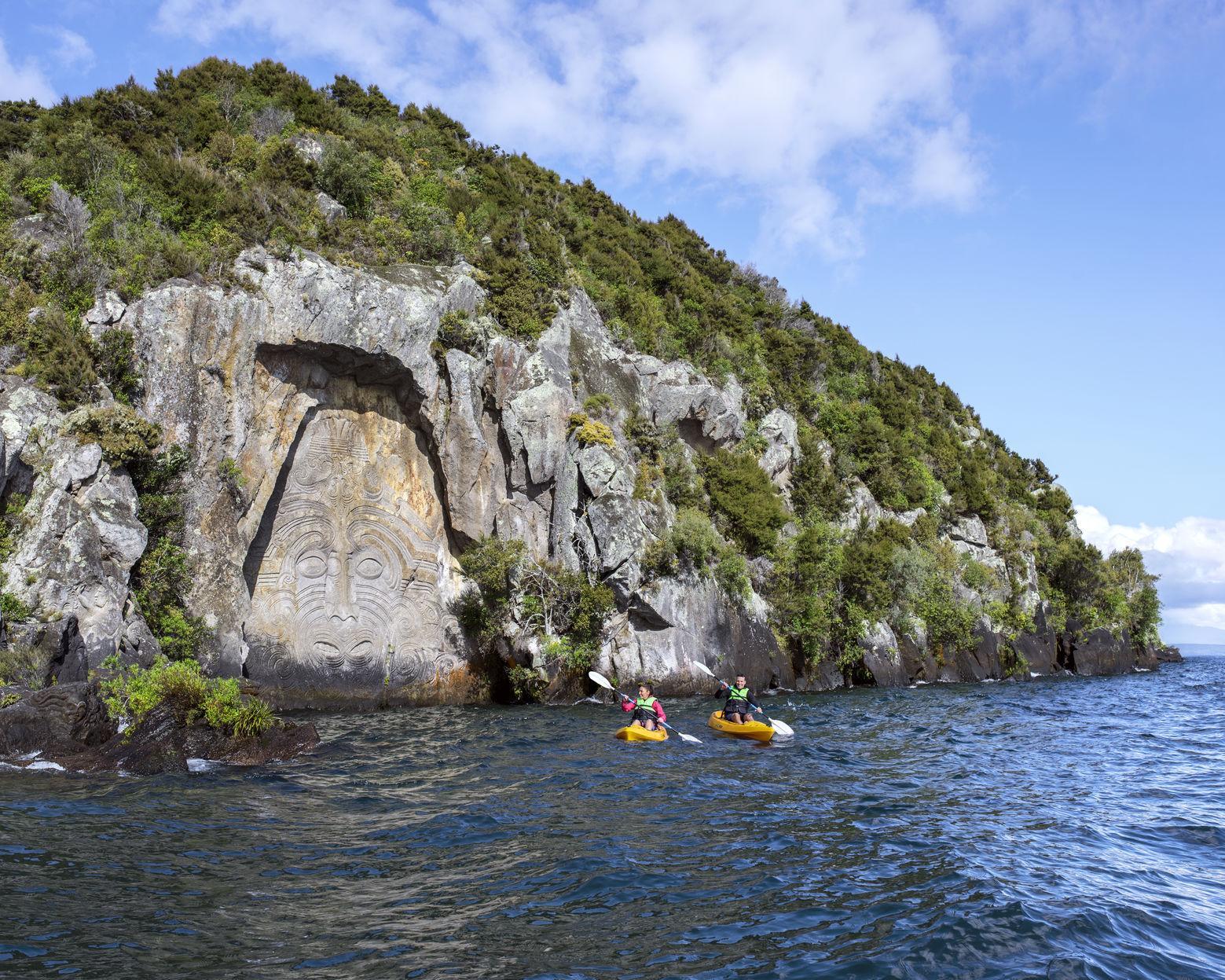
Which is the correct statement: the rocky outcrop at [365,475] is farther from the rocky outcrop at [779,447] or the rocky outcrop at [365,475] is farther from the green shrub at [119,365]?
the rocky outcrop at [779,447]

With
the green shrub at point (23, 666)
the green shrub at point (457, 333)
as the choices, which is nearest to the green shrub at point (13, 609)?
the green shrub at point (23, 666)

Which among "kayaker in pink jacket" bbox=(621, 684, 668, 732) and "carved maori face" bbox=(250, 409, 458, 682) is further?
"carved maori face" bbox=(250, 409, 458, 682)

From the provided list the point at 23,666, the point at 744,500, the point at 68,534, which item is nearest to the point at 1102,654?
the point at 744,500

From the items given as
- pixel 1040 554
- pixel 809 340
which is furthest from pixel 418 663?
pixel 1040 554

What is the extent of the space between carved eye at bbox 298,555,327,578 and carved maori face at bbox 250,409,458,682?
2 centimetres

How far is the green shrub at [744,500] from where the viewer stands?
3173cm

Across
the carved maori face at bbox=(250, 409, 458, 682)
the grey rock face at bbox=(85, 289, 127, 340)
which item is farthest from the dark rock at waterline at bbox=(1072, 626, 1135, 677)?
the grey rock face at bbox=(85, 289, 127, 340)

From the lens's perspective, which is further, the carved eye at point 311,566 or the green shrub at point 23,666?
the carved eye at point 311,566

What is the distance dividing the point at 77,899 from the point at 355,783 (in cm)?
576

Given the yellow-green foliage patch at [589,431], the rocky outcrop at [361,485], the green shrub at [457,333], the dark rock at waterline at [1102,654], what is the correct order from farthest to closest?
the dark rock at waterline at [1102,654]
the yellow-green foliage patch at [589,431]
the green shrub at [457,333]
the rocky outcrop at [361,485]

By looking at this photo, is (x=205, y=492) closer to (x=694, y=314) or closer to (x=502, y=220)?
(x=502, y=220)

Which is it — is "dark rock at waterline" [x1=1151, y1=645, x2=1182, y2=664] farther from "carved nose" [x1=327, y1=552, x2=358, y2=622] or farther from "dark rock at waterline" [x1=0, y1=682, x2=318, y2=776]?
"dark rock at waterline" [x1=0, y1=682, x2=318, y2=776]

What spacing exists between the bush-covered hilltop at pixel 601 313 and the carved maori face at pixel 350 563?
345 centimetres

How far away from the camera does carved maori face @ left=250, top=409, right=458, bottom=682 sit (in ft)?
79.8
